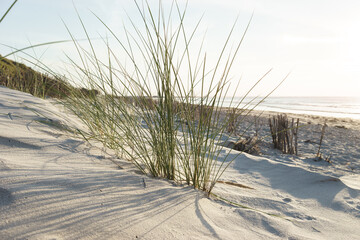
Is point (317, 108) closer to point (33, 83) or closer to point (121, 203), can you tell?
point (33, 83)

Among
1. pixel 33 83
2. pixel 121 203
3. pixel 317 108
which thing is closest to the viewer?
pixel 121 203

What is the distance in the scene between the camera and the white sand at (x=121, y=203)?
28.4 inches

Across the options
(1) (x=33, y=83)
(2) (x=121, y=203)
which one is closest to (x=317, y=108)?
(1) (x=33, y=83)

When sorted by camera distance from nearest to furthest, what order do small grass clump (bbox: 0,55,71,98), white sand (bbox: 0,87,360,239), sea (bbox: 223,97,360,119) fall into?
1. white sand (bbox: 0,87,360,239)
2. small grass clump (bbox: 0,55,71,98)
3. sea (bbox: 223,97,360,119)

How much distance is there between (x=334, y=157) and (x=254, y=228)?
9.89ft

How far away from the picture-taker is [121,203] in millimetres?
902

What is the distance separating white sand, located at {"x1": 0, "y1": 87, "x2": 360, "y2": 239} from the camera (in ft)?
2.37

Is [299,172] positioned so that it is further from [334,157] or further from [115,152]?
[334,157]

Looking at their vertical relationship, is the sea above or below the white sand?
above

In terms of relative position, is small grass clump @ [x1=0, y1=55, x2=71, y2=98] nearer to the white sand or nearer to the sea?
the white sand

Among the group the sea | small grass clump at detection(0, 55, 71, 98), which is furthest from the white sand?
the sea

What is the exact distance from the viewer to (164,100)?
1.25m

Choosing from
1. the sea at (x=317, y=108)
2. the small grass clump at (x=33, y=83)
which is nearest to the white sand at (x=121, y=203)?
the small grass clump at (x=33, y=83)

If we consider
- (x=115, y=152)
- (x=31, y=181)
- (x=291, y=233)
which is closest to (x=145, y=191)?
(x=31, y=181)
